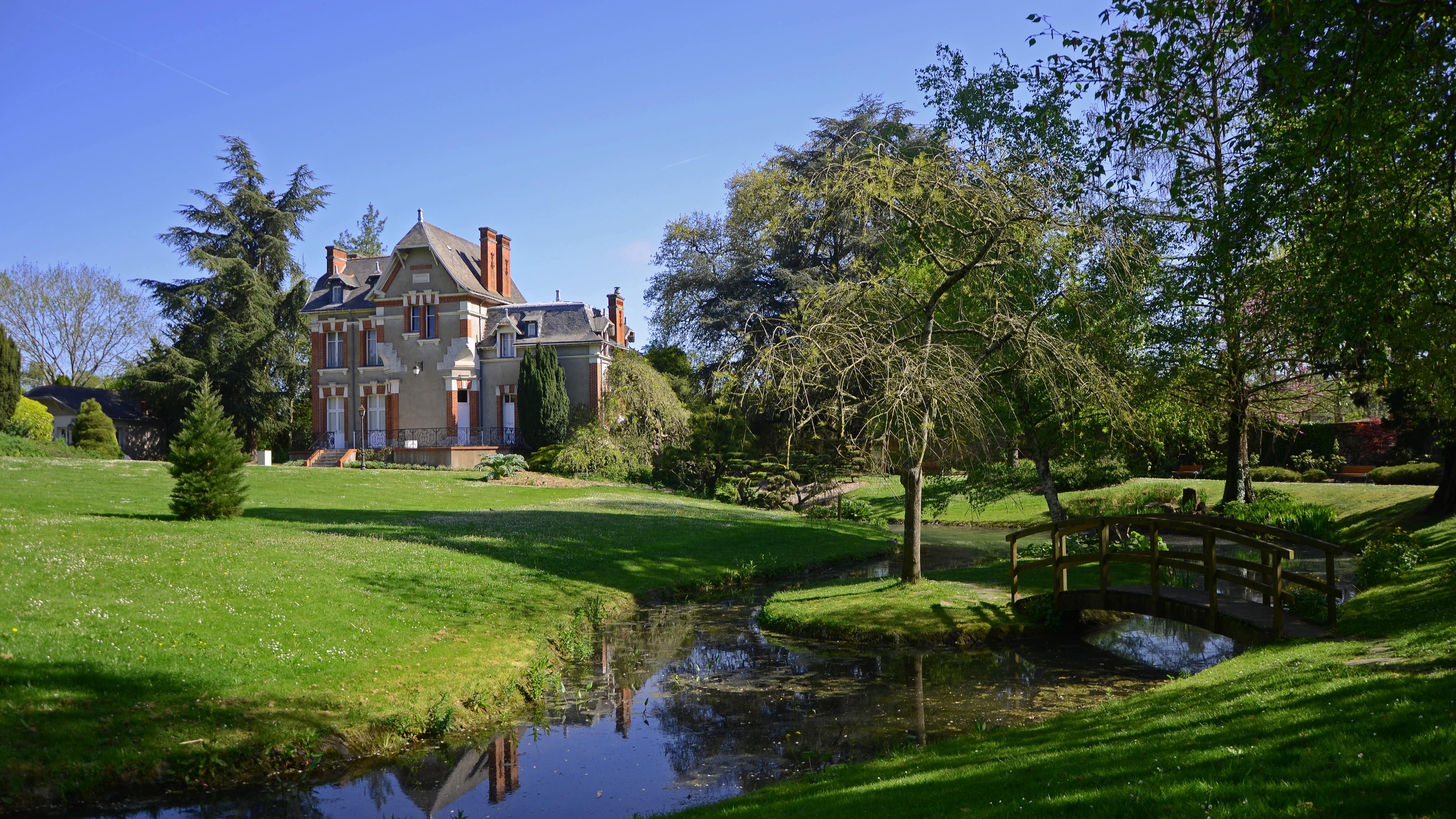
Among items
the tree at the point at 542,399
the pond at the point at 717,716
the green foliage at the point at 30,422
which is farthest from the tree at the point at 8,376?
the pond at the point at 717,716

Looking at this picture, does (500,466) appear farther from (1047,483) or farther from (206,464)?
(1047,483)

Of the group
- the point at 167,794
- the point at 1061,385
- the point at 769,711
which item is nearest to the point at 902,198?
the point at 1061,385

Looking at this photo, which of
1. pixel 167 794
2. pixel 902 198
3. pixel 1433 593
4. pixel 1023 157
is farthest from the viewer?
pixel 1023 157

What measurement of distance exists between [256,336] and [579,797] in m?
48.0

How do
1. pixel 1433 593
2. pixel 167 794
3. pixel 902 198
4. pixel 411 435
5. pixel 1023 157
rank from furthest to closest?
pixel 411 435 → pixel 1023 157 → pixel 902 198 → pixel 1433 593 → pixel 167 794

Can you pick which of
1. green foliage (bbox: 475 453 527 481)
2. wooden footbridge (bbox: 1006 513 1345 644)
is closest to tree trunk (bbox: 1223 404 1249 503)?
wooden footbridge (bbox: 1006 513 1345 644)

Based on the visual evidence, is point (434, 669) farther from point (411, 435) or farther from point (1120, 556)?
point (411, 435)

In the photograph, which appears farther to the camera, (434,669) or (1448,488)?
(1448,488)

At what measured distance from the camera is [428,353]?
48188 mm

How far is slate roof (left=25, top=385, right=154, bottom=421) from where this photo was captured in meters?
51.1

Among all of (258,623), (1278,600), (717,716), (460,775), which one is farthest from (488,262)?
(1278,600)

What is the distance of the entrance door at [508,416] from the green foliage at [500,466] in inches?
268

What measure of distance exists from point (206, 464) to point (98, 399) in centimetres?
4284

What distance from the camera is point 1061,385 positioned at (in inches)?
681
